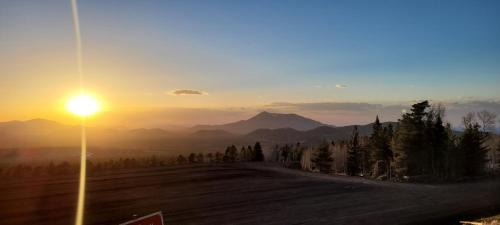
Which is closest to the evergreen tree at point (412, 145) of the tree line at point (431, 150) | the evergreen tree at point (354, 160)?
the tree line at point (431, 150)

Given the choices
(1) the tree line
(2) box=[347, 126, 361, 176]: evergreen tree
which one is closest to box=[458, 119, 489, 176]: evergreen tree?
(1) the tree line

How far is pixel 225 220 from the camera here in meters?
33.5

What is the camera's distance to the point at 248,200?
42.6 meters

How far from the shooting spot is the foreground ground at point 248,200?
113ft

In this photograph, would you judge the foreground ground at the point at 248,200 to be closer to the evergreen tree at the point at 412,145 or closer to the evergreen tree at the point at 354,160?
the evergreen tree at the point at 412,145

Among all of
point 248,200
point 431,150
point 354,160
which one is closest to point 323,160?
point 354,160

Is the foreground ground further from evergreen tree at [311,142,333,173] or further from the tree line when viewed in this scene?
evergreen tree at [311,142,333,173]

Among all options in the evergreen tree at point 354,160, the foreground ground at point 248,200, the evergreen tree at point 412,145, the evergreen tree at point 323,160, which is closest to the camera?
the foreground ground at point 248,200

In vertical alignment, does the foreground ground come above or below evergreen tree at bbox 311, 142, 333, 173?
below

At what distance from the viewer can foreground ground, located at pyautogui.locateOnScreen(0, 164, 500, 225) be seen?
3450cm

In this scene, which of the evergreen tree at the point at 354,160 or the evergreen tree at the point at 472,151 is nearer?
the evergreen tree at the point at 472,151

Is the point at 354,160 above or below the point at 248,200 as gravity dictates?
above

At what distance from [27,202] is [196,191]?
52.6 feet

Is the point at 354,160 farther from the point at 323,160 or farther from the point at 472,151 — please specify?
the point at 472,151
